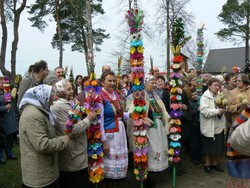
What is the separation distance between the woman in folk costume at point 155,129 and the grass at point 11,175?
89.0 inches

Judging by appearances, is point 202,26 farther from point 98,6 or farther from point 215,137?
point 98,6

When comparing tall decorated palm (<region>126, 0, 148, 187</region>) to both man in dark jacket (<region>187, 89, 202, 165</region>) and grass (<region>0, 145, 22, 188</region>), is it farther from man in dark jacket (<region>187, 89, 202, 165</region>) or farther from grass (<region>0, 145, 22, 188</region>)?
grass (<region>0, 145, 22, 188</region>)

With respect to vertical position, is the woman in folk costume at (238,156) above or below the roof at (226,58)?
below

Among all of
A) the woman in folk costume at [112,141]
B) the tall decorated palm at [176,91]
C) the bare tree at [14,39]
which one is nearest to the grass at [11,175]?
the woman in folk costume at [112,141]

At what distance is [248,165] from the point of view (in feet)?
7.77

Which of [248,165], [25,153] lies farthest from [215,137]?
[25,153]

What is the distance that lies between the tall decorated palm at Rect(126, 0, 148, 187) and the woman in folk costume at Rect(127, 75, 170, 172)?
250mm

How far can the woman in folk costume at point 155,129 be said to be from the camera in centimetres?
492

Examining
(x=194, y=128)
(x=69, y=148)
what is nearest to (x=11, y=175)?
(x=69, y=148)

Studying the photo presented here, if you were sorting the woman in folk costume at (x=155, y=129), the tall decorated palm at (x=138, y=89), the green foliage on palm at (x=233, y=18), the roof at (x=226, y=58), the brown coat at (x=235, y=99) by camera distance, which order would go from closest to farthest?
1. the tall decorated palm at (x=138, y=89)
2. the woman in folk costume at (x=155, y=129)
3. the brown coat at (x=235, y=99)
4. the green foliage on palm at (x=233, y=18)
5. the roof at (x=226, y=58)

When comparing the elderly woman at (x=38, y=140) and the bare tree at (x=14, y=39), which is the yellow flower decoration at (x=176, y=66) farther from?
the bare tree at (x=14, y=39)

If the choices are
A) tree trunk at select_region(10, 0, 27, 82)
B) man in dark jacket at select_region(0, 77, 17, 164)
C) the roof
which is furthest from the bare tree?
the roof

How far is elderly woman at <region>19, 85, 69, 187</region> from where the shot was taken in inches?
Answer: 111

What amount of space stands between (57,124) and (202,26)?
4456mm
